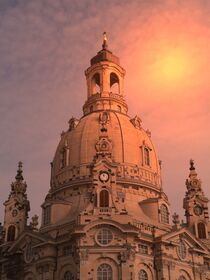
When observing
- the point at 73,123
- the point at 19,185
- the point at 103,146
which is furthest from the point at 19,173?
the point at 103,146

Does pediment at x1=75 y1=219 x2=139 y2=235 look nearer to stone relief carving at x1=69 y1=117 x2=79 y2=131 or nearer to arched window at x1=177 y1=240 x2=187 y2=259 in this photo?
arched window at x1=177 y1=240 x2=187 y2=259

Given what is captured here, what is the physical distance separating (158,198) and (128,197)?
4.28 meters

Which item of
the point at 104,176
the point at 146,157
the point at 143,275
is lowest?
the point at 143,275

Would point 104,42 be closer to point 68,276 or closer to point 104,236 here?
point 104,236

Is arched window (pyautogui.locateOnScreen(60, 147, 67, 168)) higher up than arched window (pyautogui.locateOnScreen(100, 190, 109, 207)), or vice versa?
arched window (pyautogui.locateOnScreen(60, 147, 67, 168))

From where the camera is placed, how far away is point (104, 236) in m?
58.8

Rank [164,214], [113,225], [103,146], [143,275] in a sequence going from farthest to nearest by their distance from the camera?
[164,214] < [103,146] < [143,275] < [113,225]

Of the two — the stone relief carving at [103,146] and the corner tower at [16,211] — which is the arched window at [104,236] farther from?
the corner tower at [16,211]

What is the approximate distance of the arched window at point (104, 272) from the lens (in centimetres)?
5731

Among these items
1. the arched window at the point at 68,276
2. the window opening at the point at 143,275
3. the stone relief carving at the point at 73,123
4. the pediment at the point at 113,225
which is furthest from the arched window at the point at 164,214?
the stone relief carving at the point at 73,123

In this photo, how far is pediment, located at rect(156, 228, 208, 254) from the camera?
6286 centimetres

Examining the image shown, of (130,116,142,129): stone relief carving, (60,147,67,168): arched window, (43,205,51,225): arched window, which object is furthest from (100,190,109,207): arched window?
(130,116,142,129): stone relief carving

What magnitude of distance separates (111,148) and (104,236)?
14.7 m

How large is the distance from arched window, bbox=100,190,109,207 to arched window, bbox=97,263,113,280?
25.3 feet
